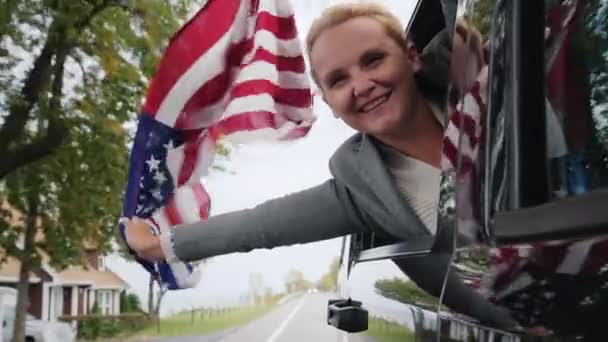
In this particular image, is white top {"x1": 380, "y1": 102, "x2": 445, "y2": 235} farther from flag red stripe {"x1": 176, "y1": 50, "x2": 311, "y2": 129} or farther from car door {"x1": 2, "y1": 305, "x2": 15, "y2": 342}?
car door {"x1": 2, "y1": 305, "x2": 15, "y2": 342}

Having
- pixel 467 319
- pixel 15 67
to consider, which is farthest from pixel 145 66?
pixel 467 319

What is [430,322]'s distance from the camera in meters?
1.25

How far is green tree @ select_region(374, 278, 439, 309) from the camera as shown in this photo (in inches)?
50.7

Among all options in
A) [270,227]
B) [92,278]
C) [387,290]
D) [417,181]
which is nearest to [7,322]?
[92,278]

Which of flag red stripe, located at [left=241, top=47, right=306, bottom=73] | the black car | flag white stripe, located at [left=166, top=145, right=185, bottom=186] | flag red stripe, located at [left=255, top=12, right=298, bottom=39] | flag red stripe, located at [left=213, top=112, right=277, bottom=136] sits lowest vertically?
the black car

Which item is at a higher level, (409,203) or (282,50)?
(282,50)

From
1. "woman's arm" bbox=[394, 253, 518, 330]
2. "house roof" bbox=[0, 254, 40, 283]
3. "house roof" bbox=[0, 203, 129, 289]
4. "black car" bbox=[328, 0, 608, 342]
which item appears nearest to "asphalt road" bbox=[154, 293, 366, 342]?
"woman's arm" bbox=[394, 253, 518, 330]

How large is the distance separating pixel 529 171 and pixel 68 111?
11.0m

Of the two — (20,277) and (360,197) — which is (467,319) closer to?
(360,197)

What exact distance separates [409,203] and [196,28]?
1.28 metres

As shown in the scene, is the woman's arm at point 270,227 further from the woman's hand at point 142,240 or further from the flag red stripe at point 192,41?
the flag red stripe at point 192,41

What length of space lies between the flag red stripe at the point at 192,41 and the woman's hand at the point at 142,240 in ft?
1.28

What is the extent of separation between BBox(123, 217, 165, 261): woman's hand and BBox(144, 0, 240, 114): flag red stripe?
0.39 m

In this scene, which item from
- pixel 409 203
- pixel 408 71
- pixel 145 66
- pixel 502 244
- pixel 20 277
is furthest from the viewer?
pixel 20 277
